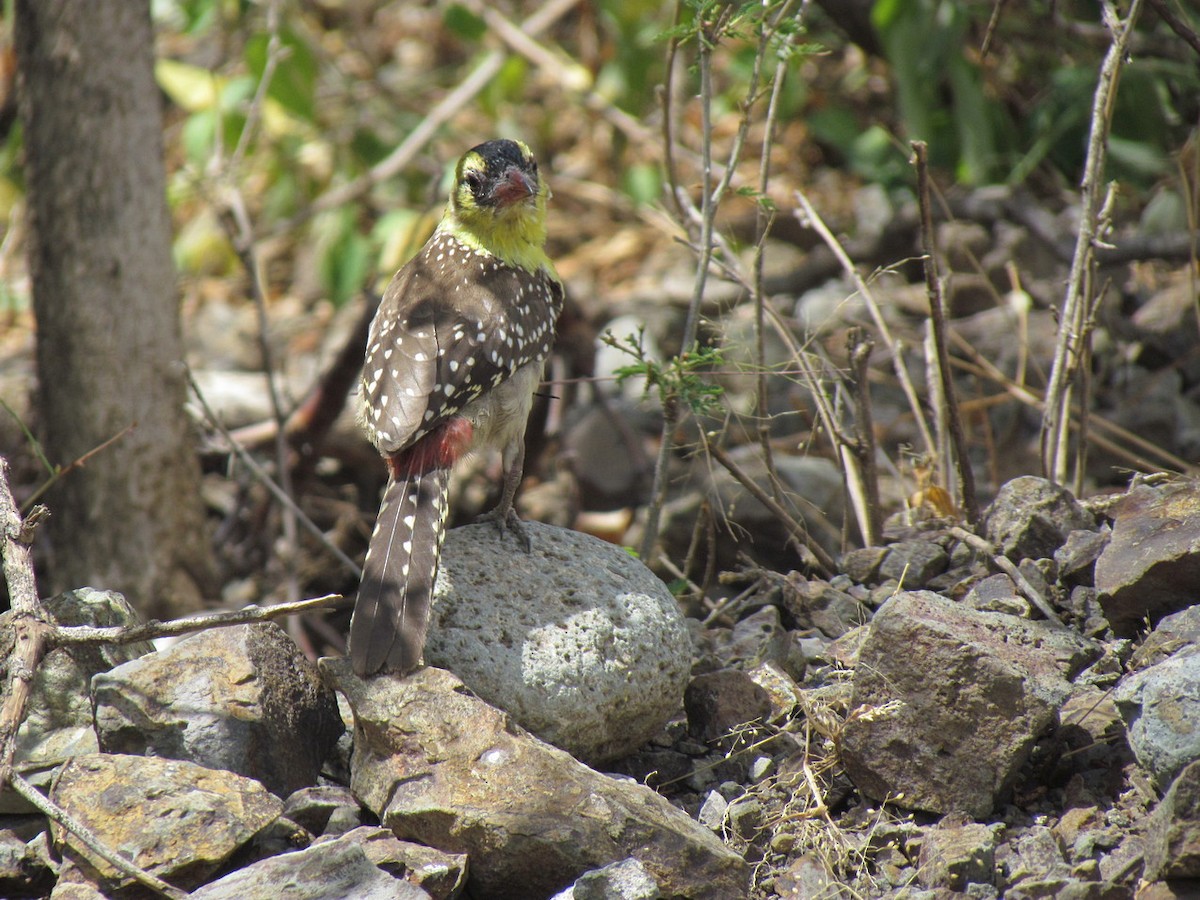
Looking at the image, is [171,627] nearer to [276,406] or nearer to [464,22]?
[276,406]

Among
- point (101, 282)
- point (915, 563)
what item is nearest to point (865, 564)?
point (915, 563)

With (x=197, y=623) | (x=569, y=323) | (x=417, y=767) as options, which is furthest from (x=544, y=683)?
(x=569, y=323)

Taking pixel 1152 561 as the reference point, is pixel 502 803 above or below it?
below

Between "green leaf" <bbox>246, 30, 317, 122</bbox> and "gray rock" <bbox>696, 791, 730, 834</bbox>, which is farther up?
"green leaf" <bbox>246, 30, 317, 122</bbox>

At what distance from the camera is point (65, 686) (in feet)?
11.7

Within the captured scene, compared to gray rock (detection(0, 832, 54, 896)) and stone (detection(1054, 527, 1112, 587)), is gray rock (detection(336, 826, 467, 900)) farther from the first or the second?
stone (detection(1054, 527, 1112, 587))

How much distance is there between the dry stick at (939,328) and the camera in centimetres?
390

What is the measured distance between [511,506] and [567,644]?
76cm

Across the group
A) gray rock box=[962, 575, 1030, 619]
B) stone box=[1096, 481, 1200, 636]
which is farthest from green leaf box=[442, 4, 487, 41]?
stone box=[1096, 481, 1200, 636]

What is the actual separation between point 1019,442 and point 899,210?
180 cm

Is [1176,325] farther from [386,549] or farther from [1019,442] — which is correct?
[386,549]

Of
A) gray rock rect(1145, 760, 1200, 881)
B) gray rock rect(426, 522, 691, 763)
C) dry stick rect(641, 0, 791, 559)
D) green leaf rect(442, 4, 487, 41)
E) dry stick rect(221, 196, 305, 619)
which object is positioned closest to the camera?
gray rock rect(1145, 760, 1200, 881)

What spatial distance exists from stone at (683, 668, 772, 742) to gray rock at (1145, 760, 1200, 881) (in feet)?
3.91

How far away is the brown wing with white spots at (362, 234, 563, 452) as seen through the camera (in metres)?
3.91
